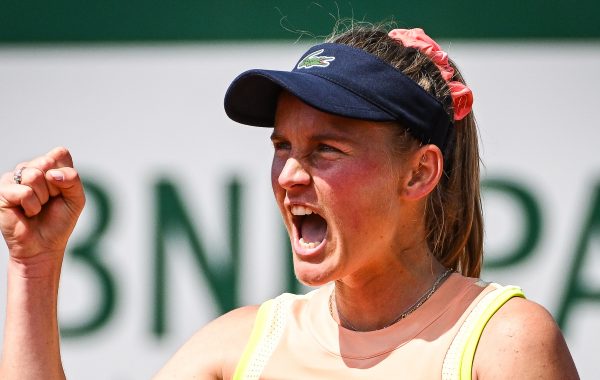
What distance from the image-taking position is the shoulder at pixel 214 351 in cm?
187

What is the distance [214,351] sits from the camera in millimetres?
1890

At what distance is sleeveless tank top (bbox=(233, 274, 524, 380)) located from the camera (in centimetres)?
168

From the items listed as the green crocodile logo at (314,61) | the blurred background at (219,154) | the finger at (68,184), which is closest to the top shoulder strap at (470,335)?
the green crocodile logo at (314,61)

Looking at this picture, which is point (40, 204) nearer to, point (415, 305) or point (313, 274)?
point (313, 274)

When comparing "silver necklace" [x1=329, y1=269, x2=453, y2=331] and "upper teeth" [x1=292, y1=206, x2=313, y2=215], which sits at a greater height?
"upper teeth" [x1=292, y1=206, x2=313, y2=215]

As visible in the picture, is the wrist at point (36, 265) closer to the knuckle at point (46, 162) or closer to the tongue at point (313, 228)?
the knuckle at point (46, 162)

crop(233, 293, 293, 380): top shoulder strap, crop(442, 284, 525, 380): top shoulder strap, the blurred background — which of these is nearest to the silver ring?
crop(233, 293, 293, 380): top shoulder strap

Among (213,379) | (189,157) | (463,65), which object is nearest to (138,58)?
(189,157)

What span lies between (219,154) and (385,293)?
56.6 inches

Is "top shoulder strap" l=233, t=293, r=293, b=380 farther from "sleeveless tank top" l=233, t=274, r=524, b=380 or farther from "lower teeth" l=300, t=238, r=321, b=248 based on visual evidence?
"lower teeth" l=300, t=238, r=321, b=248

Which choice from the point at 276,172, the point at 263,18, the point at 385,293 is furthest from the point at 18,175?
the point at 263,18

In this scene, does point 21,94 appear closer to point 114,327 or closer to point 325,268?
point 114,327

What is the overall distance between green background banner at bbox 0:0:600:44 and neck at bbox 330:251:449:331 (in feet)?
4.77

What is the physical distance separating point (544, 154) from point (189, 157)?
40.7 inches
